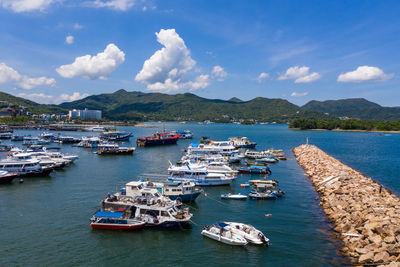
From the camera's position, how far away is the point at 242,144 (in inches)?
4225

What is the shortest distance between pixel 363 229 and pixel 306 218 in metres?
6.97

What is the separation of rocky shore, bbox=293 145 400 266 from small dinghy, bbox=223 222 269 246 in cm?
742

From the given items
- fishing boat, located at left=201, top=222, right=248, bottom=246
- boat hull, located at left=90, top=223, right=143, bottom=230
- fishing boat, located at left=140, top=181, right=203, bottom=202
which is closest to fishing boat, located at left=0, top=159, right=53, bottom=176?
fishing boat, located at left=140, top=181, right=203, bottom=202

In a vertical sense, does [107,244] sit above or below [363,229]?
below

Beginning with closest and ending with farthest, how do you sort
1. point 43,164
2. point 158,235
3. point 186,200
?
1. point 158,235
2. point 186,200
3. point 43,164

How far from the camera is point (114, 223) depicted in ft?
92.3

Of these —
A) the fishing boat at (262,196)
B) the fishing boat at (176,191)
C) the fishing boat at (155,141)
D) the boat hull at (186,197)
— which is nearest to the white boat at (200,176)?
the fishing boat at (262,196)

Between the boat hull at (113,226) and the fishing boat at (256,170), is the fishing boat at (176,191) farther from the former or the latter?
the fishing boat at (256,170)

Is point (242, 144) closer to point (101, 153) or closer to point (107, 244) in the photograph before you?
point (101, 153)

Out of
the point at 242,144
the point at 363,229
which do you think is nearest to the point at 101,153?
the point at 242,144

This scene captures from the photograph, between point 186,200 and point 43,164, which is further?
point 43,164

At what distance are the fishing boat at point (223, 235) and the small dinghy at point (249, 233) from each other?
1.43 feet

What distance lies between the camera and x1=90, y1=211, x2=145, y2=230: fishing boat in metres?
27.9

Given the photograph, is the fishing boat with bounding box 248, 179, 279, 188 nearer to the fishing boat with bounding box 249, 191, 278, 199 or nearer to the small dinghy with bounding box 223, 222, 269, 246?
the fishing boat with bounding box 249, 191, 278, 199
